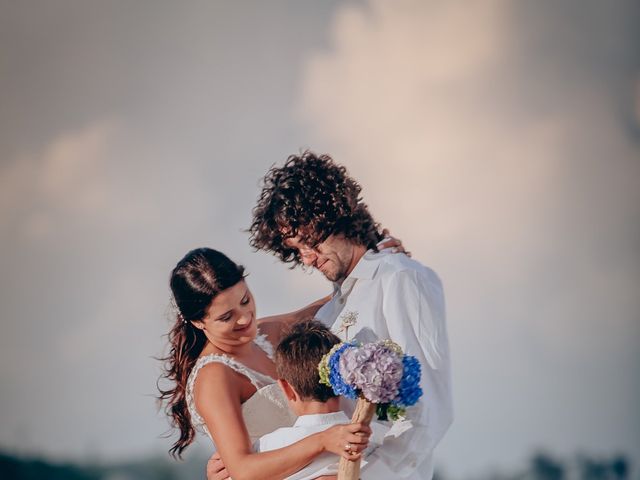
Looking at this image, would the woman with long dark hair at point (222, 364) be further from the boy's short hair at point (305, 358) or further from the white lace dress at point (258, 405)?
the boy's short hair at point (305, 358)

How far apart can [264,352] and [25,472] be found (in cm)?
340

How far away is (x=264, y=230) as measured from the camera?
3.79 m

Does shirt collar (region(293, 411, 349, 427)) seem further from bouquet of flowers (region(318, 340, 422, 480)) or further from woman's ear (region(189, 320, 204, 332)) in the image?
woman's ear (region(189, 320, 204, 332))

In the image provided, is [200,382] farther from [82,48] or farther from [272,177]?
[82,48]

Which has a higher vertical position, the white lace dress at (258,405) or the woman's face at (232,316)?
the woman's face at (232,316)

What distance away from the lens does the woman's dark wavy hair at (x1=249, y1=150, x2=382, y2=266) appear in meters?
3.72

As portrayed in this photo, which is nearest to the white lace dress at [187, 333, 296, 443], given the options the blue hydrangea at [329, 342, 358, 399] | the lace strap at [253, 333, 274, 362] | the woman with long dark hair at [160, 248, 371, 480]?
the woman with long dark hair at [160, 248, 371, 480]

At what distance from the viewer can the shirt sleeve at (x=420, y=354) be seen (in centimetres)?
317

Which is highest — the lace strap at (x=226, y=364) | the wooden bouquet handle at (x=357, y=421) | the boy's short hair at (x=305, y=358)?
the lace strap at (x=226, y=364)

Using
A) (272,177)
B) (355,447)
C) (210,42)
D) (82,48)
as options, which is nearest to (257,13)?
→ (210,42)

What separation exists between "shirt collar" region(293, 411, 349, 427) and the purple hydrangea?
0.24m

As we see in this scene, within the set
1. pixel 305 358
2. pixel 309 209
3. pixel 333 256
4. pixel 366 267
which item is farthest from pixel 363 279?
pixel 305 358

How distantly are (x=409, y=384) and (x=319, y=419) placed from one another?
0.33 metres

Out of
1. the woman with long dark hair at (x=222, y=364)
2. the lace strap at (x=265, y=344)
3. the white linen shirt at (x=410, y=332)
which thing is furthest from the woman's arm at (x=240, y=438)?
the lace strap at (x=265, y=344)
